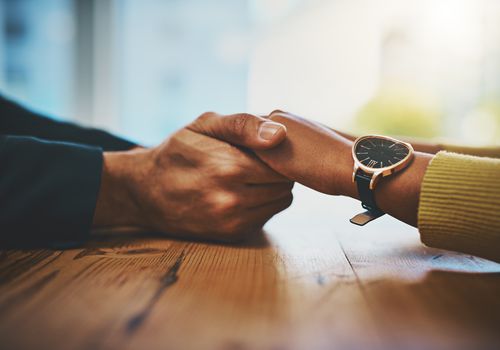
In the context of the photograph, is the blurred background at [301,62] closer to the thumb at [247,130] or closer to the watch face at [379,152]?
the thumb at [247,130]

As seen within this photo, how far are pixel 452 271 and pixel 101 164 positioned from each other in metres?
0.65

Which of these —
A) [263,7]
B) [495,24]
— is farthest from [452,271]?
[495,24]

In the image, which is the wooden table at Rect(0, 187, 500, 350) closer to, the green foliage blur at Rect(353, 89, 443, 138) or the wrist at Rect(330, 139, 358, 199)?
the wrist at Rect(330, 139, 358, 199)

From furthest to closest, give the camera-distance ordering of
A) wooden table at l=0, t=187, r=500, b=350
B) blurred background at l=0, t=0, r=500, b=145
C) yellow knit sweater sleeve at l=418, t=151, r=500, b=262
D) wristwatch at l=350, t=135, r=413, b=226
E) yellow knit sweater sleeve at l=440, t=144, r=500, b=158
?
blurred background at l=0, t=0, r=500, b=145
yellow knit sweater sleeve at l=440, t=144, r=500, b=158
wristwatch at l=350, t=135, r=413, b=226
yellow knit sweater sleeve at l=418, t=151, r=500, b=262
wooden table at l=0, t=187, r=500, b=350

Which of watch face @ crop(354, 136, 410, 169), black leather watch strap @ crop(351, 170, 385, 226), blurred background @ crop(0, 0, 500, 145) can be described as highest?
blurred background @ crop(0, 0, 500, 145)

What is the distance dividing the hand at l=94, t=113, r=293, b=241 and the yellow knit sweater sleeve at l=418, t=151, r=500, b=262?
0.27 metres

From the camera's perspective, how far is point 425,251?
821mm

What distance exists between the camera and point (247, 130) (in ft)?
2.71

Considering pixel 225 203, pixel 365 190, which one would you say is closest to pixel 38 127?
pixel 225 203

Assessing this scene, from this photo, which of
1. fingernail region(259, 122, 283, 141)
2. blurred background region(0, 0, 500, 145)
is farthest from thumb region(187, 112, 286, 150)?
blurred background region(0, 0, 500, 145)

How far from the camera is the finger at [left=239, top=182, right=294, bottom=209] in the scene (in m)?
0.86

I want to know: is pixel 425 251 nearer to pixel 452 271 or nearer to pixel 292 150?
pixel 452 271

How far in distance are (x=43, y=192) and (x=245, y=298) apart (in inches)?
19.4

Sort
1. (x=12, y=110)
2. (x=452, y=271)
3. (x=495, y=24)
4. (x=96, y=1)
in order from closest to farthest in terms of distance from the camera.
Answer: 1. (x=452, y=271)
2. (x=12, y=110)
3. (x=96, y=1)
4. (x=495, y=24)
